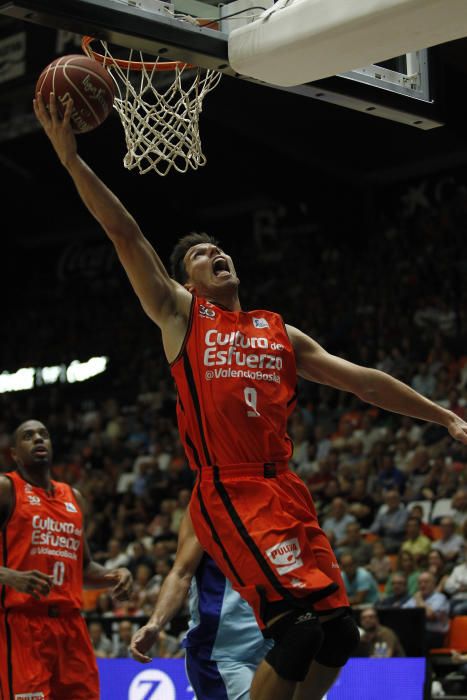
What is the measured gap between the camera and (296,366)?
480 cm

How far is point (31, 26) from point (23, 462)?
10.6 m

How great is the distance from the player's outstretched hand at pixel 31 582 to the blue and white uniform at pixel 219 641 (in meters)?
1.02

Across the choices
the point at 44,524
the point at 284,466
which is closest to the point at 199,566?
the point at 284,466

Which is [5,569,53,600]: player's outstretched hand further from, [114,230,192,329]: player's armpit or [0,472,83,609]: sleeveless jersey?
[114,230,192,329]: player's armpit

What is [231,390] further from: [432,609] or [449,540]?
[449,540]

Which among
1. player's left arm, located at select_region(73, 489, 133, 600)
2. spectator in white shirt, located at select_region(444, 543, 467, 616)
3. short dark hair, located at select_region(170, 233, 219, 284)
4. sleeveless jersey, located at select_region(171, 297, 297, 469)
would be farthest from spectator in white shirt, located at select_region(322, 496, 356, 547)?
sleeveless jersey, located at select_region(171, 297, 297, 469)

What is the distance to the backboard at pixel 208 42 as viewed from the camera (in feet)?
16.2

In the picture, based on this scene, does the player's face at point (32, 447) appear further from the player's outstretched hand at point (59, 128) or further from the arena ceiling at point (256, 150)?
the arena ceiling at point (256, 150)

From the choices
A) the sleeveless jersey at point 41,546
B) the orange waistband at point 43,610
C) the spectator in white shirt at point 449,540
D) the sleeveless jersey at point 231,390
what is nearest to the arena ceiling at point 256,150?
the spectator in white shirt at point 449,540

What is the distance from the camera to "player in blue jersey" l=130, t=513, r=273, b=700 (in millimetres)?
5070

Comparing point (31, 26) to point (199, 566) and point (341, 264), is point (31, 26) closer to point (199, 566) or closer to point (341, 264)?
point (341, 264)

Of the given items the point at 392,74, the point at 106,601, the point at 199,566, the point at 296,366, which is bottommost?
the point at 106,601

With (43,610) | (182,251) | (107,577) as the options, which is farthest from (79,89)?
(107,577)

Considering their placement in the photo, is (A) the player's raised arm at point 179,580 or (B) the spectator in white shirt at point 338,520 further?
(B) the spectator in white shirt at point 338,520
